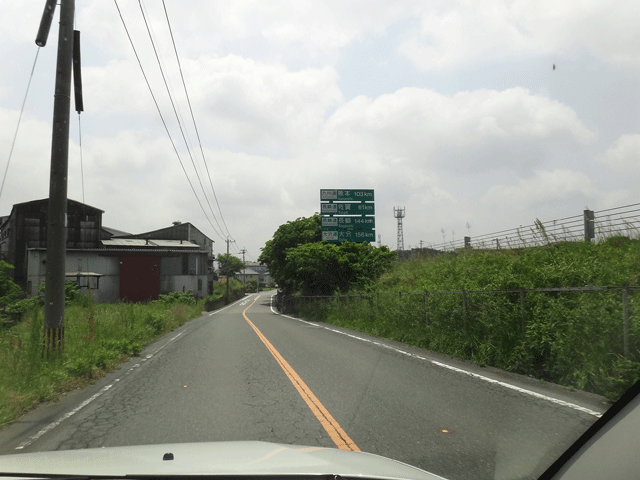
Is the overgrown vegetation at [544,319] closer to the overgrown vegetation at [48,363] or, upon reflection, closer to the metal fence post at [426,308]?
the metal fence post at [426,308]

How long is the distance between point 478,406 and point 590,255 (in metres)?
9.29

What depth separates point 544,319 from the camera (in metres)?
9.52

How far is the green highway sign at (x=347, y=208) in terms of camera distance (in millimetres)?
29875

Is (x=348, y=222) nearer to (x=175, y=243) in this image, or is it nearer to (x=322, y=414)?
(x=322, y=414)

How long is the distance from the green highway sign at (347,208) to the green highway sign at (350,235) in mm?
1206

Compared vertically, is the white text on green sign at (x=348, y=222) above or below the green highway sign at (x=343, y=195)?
below

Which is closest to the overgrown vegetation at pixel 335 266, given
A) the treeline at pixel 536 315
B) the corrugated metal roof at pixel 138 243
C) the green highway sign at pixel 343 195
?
the green highway sign at pixel 343 195

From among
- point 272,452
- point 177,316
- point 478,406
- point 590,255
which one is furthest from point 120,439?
point 177,316

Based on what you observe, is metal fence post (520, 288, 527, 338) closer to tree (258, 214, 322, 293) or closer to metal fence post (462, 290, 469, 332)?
metal fence post (462, 290, 469, 332)

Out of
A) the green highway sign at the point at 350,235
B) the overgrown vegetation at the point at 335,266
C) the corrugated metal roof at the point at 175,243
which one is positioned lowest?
the overgrown vegetation at the point at 335,266

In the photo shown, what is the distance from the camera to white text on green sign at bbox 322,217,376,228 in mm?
30078

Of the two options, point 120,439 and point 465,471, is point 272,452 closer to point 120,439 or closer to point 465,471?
point 465,471

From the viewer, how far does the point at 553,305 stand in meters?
9.38

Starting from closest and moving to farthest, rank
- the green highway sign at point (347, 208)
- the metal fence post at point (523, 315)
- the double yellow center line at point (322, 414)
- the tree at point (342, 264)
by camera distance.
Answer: the double yellow center line at point (322, 414) < the metal fence post at point (523, 315) < the green highway sign at point (347, 208) < the tree at point (342, 264)
